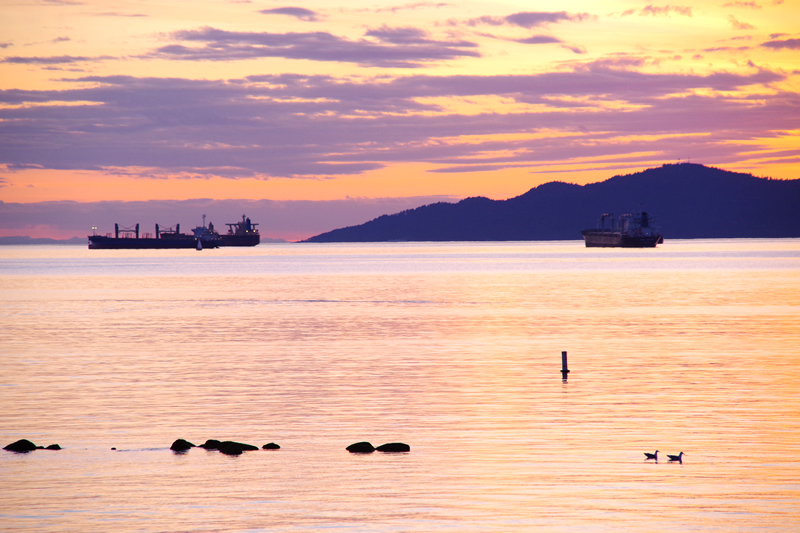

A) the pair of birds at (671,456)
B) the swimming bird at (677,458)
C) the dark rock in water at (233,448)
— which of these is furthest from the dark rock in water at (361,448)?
the swimming bird at (677,458)

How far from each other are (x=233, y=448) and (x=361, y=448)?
3083 millimetres

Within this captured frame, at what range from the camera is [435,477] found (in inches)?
806

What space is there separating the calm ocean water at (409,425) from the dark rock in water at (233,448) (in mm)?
630

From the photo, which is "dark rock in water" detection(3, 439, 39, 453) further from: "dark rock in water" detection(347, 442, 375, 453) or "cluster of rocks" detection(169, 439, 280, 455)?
"dark rock in water" detection(347, 442, 375, 453)

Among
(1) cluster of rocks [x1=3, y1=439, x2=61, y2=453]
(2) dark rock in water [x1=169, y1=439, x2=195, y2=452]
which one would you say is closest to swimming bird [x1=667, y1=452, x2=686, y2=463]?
(2) dark rock in water [x1=169, y1=439, x2=195, y2=452]

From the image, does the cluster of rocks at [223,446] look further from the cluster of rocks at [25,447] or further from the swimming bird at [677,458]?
the swimming bird at [677,458]

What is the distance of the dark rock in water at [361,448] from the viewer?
22875mm

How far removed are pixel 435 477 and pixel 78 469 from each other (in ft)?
26.2

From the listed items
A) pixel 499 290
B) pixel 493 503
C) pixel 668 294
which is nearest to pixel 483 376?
pixel 493 503

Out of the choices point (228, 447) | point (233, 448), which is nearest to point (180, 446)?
point (228, 447)

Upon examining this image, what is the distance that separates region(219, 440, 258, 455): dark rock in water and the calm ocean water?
0.63 metres

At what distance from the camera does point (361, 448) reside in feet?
75.2

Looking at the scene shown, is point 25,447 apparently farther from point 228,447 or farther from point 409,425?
point 409,425

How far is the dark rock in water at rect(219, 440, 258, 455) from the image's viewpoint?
23.0 m
